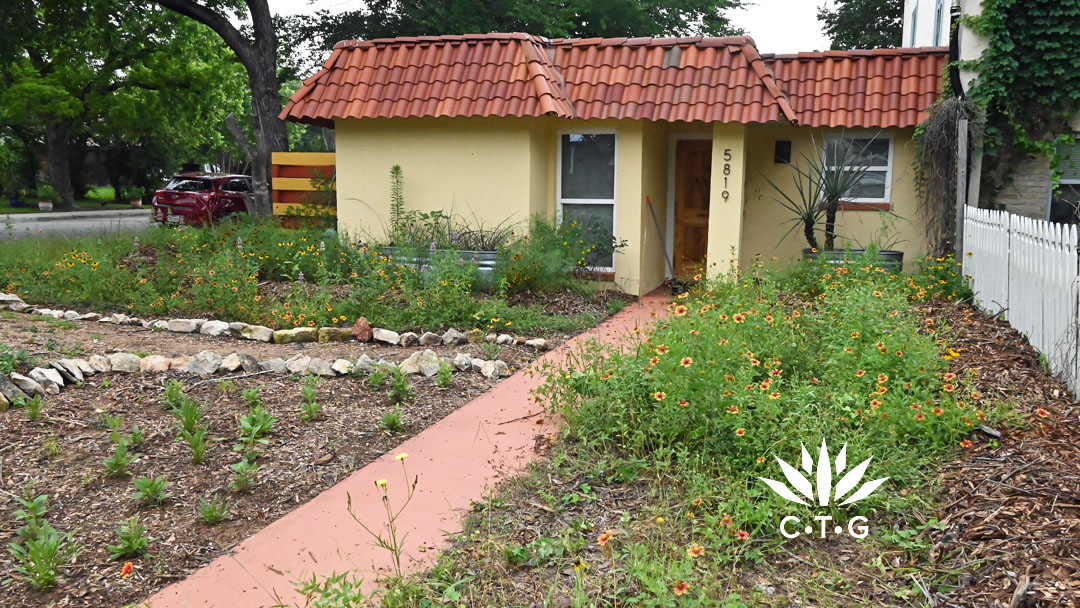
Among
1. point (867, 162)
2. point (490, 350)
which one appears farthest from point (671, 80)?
point (490, 350)

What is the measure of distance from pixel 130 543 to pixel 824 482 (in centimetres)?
317

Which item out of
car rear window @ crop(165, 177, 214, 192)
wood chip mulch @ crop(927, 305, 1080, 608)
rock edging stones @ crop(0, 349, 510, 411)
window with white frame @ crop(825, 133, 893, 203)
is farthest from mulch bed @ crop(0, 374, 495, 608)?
car rear window @ crop(165, 177, 214, 192)

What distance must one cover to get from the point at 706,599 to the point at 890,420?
181 cm

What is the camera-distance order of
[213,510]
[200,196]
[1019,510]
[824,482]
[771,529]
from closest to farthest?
1. [1019,510]
2. [771,529]
3. [824,482]
4. [213,510]
5. [200,196]

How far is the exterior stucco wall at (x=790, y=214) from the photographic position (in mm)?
11188

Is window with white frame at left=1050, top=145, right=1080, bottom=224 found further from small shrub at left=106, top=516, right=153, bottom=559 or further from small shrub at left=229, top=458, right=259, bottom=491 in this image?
small shrub at left=106, top=516, right=153, bottom=559

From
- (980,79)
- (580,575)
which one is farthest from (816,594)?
(980,79)

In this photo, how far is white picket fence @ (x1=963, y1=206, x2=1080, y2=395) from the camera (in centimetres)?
514

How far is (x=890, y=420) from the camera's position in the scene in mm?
4410

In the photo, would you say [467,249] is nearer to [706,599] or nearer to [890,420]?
[890,420]

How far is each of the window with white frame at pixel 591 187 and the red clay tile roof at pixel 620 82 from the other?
0.69 metres

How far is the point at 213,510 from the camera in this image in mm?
4164

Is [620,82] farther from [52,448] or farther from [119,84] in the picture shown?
[119,84]

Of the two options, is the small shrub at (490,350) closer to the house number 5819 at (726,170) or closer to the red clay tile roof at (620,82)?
the red clay tile roof at (620,82)
